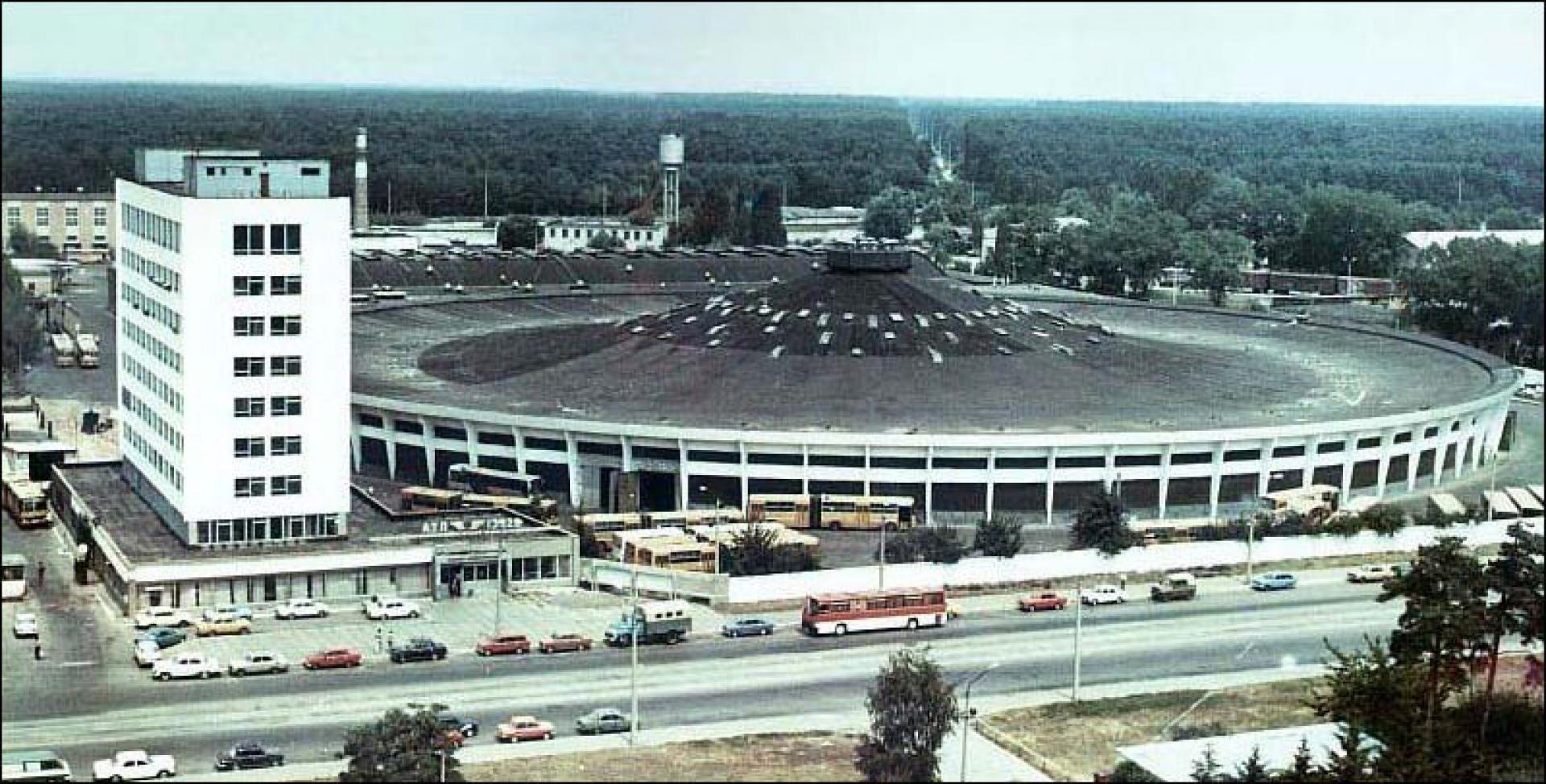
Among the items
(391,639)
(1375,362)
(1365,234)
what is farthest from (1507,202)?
(391,639)

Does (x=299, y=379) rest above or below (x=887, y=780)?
above

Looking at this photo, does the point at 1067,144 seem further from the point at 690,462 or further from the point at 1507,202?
the point at 690,462

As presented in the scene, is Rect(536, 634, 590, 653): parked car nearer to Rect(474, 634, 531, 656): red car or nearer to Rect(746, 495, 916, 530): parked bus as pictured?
Rect(474, 634, 531, 656): red car

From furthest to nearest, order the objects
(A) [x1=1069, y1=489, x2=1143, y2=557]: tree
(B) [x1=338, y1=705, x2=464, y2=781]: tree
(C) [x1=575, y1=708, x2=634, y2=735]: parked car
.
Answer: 1. (A) [x1=1069, y1=489, x2=1143, y2=557]: tree
2. (C) [x1=575, y1=708, x2=634, y2=735]: parked car
3. (B) [x1=338, y1=705, x2=464, y2=781]: tree

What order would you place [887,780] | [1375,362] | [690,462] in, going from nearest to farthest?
[887,780] → [690,462] → [1375,362]

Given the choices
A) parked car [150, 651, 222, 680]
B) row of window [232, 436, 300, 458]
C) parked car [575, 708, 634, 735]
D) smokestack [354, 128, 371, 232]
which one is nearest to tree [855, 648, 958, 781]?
parked car [575, 708, 634, 735]

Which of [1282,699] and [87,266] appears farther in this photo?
[87,266]
